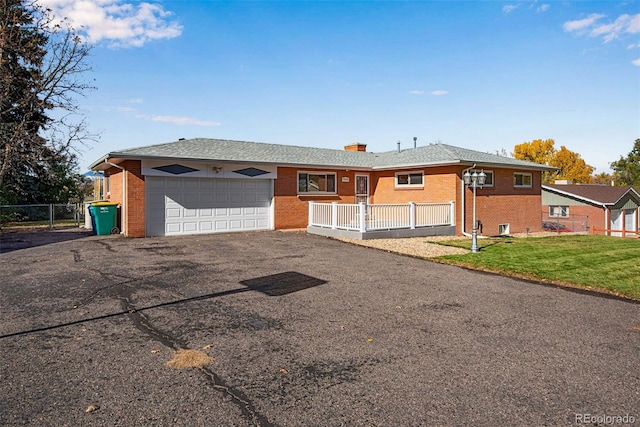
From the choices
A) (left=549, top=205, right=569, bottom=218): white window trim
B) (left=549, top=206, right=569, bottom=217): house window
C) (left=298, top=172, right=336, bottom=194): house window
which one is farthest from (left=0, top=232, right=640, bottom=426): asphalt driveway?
(left=549, top=206, right=569, bottom=217): house window

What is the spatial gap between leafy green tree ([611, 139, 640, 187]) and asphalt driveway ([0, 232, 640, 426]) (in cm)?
6063

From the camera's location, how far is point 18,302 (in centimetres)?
616

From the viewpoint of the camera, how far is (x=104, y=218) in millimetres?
15172

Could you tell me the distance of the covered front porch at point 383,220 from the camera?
15.1 meters

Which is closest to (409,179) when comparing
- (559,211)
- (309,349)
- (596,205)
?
(309,349)

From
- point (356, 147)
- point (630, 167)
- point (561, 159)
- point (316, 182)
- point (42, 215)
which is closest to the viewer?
point (316, 182)

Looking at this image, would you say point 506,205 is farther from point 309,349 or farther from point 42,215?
point 42,215

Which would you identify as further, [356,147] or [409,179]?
[356,147]

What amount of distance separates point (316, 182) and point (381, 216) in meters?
4.42

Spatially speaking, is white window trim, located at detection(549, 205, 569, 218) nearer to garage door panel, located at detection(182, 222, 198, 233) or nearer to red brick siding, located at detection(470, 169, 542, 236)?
red brick siding, located at detection(470, 169, 542, 236)

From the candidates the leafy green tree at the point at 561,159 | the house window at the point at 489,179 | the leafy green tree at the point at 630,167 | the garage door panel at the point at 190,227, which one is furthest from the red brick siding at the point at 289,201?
the leafy green tree at the point at 630,167

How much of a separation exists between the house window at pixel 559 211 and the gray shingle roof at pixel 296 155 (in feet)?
52.8

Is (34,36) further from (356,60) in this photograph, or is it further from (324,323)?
(324,323)

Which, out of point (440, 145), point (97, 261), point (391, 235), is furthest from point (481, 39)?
point (97, 261)
